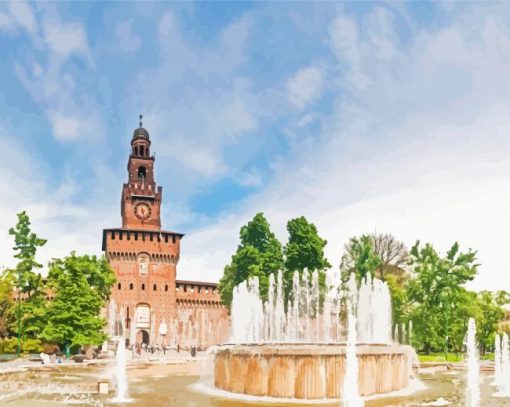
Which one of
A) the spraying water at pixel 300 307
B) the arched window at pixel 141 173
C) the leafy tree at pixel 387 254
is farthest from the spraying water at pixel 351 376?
the arched window at pixel 141 173

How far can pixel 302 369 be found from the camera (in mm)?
14586

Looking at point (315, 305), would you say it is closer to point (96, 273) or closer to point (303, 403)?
point (96, 273)

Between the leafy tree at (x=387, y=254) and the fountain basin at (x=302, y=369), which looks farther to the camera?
the leafy tree at (x=387, y=254)

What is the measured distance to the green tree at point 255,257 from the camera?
4188 cm

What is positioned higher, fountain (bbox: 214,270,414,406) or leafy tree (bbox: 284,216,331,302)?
leafy tree (bbox: 284,216,331,302)

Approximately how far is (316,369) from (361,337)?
22446 millimetres

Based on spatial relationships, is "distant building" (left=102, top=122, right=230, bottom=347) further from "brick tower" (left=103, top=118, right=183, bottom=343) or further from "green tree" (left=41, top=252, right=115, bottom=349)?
"green tree" (left=41, top=252, right=115, bottom=349)

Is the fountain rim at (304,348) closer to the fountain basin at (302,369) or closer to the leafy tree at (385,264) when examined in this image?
the fountain basin at (302,369)

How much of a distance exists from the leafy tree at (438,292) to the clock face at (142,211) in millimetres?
30016

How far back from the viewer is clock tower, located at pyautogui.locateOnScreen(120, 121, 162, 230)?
5866cm

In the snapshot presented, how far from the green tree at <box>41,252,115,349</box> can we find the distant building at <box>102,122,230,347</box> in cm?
1724

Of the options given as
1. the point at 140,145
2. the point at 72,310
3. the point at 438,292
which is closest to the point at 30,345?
the point at 72,310

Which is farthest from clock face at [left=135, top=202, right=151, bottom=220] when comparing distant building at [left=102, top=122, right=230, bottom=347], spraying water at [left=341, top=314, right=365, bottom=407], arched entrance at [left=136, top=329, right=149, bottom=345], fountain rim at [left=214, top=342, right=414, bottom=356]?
spraying water at [left=341, top=314, right=365, bottom=407]

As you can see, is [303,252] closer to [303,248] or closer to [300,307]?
[303,248]
